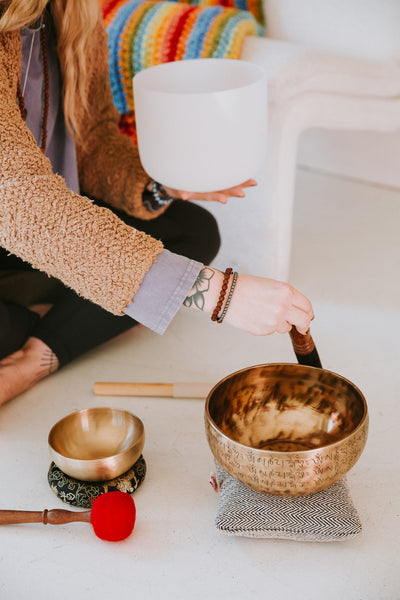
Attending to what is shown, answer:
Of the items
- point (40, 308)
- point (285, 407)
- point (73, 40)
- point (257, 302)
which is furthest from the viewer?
point (40, 308)

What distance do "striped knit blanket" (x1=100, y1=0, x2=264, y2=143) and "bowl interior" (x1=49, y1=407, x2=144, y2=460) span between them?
0.79m

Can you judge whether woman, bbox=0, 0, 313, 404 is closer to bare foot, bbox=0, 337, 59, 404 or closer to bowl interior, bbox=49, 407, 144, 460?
bare foot, bbox=0, 337, 59, 404

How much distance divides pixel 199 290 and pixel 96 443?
31 centimetres

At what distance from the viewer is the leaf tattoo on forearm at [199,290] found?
885 mm

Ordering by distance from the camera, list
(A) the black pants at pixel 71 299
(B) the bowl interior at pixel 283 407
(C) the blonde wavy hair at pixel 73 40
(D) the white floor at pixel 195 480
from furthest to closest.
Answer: (A) the black pants at pixel 71 299 < (C) the blonde wavy hair at pixel 73 40 < (B) the bowl interior at pixel 283 407 < (D) the white floor at pixel 195 480

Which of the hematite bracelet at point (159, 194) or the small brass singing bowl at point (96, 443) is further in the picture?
the hematite bracelet at point (159, 194)

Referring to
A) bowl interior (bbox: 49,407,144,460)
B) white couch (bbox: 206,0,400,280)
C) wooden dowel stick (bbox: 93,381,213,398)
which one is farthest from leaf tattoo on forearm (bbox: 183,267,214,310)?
white couch (bbox: 206,0,400,280)

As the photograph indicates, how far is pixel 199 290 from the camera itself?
2.90 feet

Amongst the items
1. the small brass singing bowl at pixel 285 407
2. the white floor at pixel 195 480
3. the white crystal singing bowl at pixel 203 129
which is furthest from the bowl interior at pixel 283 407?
the white crystal singing bowl at pixel 203 129

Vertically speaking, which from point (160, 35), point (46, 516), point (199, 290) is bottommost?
point (46, 516)

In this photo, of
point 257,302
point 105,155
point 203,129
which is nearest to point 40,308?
point 105,155

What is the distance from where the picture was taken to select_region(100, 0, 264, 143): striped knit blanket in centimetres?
146

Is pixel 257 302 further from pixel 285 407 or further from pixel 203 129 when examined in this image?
pixel 203 129

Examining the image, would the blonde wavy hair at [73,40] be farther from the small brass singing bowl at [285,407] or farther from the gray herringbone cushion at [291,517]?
the gray herringbone cushion at [291,517]
